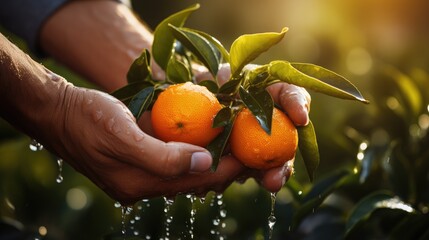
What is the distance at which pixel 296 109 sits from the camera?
1.71m

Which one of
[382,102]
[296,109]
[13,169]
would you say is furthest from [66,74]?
[296,109]

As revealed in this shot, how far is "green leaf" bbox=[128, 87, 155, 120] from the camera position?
172 centimetres

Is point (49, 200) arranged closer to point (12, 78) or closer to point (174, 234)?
point (174, 234)

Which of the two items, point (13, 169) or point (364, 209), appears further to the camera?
point (13, 169)

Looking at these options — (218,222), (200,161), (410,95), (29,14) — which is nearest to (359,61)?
(410,95)

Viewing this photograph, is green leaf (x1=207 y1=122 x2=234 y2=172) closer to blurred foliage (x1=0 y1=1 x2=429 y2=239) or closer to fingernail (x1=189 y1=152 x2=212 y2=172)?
fingernail (x1=189 y1=152 x2=212 y2=172)

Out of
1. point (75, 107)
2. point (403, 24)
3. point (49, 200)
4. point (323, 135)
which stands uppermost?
point (75, 107)

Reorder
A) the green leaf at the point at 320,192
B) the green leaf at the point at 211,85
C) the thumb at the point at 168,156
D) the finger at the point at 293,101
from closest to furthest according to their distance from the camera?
the thumb at the point at 168,156 < the finger at the point at 293,101 < the green leaf at the point at 211,85 < the green leaf at the point at 320,192

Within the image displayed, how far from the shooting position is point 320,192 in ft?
6.78

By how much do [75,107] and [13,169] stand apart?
40.0 inches

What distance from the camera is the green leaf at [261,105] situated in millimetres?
1616

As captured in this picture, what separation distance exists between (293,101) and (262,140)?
0.46 feet

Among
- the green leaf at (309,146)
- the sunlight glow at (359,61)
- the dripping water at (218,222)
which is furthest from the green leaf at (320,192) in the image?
the sunlight glow at (359,61)

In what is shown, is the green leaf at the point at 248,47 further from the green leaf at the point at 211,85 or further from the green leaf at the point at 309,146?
the green leaf at the point at 309,146
